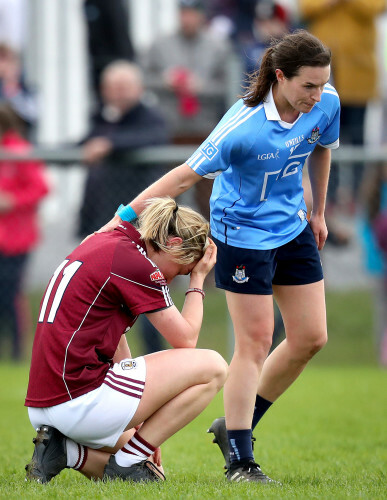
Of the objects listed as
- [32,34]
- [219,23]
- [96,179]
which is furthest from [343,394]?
[32,34]

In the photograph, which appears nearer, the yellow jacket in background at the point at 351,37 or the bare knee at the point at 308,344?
the bare knee at the point at 308,344

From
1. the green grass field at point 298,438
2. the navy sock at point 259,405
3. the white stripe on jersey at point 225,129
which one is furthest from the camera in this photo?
the navy sock at point 259,405

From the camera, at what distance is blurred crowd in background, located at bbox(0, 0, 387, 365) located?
895 centimetres

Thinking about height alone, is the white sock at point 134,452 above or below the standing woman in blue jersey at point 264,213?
below

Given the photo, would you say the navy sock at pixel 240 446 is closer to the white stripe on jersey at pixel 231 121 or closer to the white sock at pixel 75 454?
the white sock at pixel 75 454

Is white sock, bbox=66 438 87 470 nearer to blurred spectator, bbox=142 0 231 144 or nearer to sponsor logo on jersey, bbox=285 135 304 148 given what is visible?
sponsor logo on jersey, bbox=285 135 304 148

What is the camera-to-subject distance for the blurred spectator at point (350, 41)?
34.1 ft

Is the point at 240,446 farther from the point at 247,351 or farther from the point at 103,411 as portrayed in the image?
the point at 103,411

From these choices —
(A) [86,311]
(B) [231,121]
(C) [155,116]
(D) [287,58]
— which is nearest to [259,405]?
(A) [86,311]

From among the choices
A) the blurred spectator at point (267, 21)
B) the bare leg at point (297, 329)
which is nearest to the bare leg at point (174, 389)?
the bare leg at point (297, 329)

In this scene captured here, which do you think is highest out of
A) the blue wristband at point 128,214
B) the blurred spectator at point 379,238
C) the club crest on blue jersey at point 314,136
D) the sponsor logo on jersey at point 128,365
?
the club crest on blue jersey at point 314,136

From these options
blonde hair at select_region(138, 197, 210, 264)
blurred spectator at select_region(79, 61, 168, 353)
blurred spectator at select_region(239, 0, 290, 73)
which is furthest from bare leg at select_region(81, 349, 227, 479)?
blurred spectator at select_region(239, 0, 290, 73)

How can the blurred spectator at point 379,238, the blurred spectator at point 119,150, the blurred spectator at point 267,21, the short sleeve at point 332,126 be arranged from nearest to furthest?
the short sleeve at point 332,126 → the blurred spectator at point 119,150 → the blurred spectator at point 379,238 → the blurred spectator at point 267,21

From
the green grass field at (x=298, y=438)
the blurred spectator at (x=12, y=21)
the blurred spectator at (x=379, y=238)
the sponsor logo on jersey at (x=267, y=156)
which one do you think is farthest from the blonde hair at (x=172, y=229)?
the blurred spectator at (x=12, y=21)
